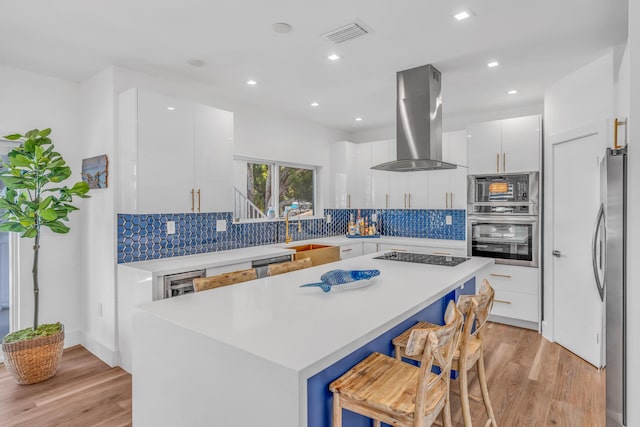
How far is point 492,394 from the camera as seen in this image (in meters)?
2.67

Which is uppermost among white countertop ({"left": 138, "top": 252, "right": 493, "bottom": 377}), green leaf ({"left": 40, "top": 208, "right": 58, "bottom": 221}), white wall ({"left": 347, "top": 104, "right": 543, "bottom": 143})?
white wall ({"left": 347, "top": 104, "right": 543, "bottom": 143})

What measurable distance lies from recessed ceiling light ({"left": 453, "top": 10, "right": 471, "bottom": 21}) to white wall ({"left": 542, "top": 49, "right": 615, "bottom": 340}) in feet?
4.88

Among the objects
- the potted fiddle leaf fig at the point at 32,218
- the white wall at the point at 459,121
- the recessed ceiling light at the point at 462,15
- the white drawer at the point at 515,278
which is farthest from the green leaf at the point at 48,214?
the white wall at the point at 459,121

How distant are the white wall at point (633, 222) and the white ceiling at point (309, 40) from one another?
124 centimetres

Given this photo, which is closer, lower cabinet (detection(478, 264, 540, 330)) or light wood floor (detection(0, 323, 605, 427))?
light wood floor (detection(0, 323, 605, 427))

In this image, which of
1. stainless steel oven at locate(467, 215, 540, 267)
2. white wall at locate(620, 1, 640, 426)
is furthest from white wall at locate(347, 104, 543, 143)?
white wall at locate(620, 1, 640, 426)

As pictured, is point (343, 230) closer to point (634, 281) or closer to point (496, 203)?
point (496, 203)

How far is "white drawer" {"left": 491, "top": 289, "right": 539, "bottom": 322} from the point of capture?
4047 mm

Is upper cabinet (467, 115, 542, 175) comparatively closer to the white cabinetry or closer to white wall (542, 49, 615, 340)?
white wall (542, 49, 615, 340)

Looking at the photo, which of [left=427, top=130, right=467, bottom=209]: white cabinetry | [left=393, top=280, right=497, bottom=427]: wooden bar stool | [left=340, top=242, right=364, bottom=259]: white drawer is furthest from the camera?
[left=340, top=242, right=364, bottom=259]: white drawer

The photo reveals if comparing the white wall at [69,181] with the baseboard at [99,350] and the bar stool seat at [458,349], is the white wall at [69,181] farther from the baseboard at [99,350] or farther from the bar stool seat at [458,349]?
the bar stool seat at [458,349]

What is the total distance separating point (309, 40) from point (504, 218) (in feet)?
9.99

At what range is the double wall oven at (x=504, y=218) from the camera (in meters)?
4.05

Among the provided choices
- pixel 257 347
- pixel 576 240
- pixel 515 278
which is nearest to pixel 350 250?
pixel 515 278
